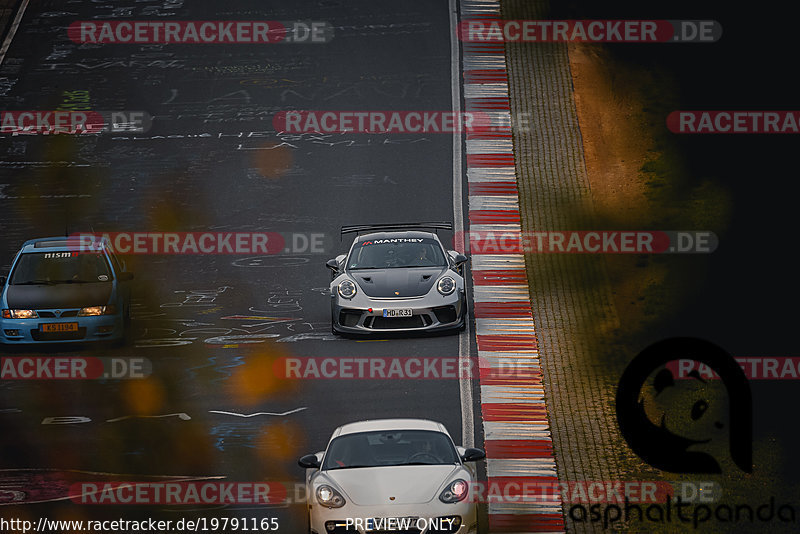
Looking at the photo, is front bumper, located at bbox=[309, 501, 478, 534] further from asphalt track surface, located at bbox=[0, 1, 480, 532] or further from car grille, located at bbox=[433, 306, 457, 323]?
car grille, located at bbox=[433, 306, 457, 323]

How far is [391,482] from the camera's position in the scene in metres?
11.8

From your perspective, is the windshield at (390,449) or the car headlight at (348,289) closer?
the windshield at (390,449)

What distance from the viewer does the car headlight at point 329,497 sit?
11547mm

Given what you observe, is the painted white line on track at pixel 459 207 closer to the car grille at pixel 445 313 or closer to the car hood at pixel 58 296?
the car grille at pixel 445 313

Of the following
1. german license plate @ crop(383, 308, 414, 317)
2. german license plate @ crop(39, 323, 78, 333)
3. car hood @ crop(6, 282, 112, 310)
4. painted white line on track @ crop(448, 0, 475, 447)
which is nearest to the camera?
painted white line on track @ crop(448, 0, 475, 447)

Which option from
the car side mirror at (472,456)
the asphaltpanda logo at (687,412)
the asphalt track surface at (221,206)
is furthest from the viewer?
the asphalt track surface at (221,206)

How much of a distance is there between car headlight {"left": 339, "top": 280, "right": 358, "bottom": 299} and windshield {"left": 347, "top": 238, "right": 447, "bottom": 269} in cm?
69

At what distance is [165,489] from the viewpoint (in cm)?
1362

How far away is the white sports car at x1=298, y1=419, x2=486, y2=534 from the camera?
37.3 ft

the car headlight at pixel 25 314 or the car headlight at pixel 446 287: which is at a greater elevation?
the car headlight at pixel 446 287

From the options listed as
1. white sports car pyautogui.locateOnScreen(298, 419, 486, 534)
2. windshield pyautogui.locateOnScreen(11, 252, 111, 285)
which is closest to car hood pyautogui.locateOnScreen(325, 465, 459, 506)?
white sports car pyautogui.locateOnScreen(298, 419, 486, 534)

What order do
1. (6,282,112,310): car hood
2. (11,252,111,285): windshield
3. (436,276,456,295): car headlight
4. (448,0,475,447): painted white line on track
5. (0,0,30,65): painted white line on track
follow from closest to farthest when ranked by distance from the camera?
(448,0,475,447): painted white line on track < (436,276,456,295): car headlight < (6,282,112,310): car hood < (11,252,111,285): windshield < (0,0,30,65): painted white line on track

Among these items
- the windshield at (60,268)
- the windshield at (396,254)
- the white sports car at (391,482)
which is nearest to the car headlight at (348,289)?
the windshield at (396,254)

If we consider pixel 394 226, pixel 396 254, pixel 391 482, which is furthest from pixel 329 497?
pixel 394 226
